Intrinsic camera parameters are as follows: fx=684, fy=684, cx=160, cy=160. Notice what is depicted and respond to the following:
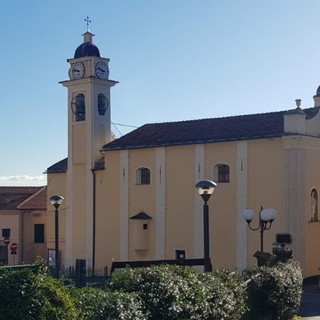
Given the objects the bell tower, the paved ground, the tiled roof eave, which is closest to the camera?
the paved ground

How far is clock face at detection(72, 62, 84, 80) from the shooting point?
117 feet

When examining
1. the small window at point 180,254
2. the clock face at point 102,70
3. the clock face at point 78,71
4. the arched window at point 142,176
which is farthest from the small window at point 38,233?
the small window at point 180,254

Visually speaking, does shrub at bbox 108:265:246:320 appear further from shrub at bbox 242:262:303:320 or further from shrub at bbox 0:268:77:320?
shrub at bbox 242:262:303:320

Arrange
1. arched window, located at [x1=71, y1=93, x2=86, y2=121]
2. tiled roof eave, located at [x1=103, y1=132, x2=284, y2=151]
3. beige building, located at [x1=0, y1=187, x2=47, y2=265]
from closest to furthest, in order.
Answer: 1. tiled roof eave, located at [x1=103, y1=132, x2=284, y2=151]
2. arched window, located at [x1=71, y1=93, x2=86, y2=121]
3. beige building, located at [x1=0, y1=187, x2=47, y2=265]

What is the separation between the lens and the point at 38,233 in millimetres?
43062

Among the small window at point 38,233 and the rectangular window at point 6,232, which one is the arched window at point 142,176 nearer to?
the small window at point 38,233

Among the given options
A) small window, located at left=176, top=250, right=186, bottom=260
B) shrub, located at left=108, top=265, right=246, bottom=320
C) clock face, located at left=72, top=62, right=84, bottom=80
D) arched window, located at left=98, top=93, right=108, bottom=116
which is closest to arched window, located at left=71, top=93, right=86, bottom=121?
arched window, located at left=98, top=93, right=108, bottom=116

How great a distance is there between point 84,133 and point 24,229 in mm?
10440

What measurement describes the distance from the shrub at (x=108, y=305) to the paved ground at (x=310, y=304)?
995cm

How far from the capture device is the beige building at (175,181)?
27.9 m

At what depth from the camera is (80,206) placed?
35562mm

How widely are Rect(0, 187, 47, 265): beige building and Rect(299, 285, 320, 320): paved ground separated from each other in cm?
2076

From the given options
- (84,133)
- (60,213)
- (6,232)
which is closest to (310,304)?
(84,133)

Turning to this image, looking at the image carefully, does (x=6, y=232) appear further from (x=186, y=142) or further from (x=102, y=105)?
(x=186, y=142)
